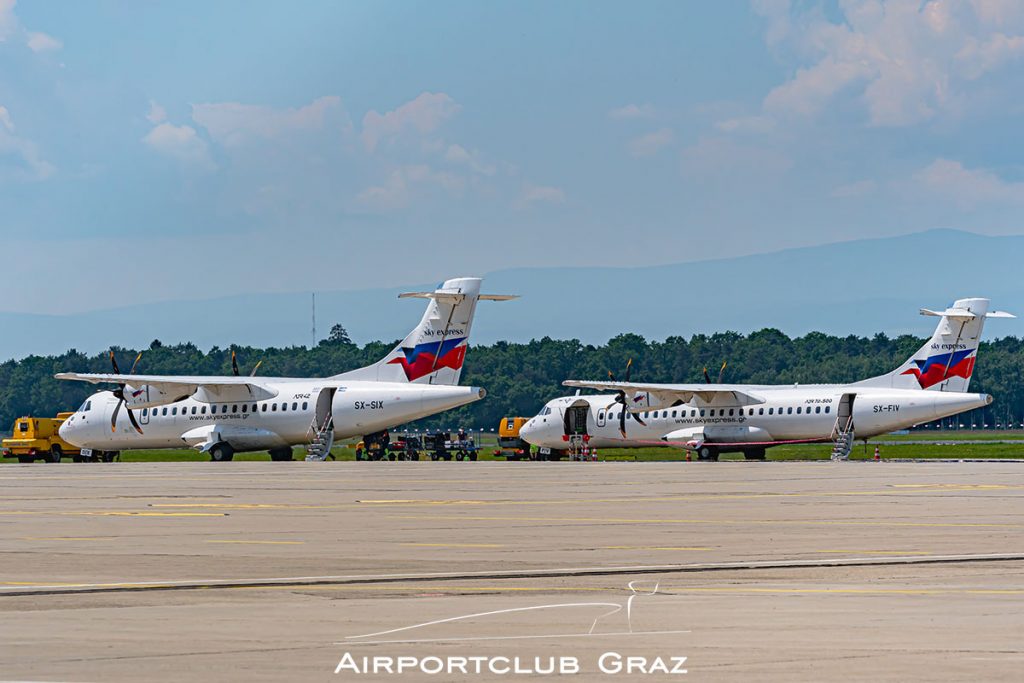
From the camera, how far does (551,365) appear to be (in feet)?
595

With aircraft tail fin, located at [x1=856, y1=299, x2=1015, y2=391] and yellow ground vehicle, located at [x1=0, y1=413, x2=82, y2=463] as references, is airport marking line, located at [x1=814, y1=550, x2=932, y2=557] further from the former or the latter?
yellow ground vehicle, located at [x1=0, y1=413, x2=82, y2=463]

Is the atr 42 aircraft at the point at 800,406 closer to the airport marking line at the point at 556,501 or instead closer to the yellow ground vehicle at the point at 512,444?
the yellow ground vehicle at the point at 512,444

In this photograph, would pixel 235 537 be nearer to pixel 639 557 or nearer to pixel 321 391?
pixel 639 557

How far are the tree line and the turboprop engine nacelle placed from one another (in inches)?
3552

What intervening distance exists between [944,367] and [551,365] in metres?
122

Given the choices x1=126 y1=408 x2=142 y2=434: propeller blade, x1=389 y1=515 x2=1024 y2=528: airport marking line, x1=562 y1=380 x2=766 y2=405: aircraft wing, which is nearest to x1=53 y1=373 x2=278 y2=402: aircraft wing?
x1=126 y1=408 x2=142 y2=434: propeller blade

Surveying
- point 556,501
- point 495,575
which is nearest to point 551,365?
point 556,501

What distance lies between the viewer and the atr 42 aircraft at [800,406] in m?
58.3

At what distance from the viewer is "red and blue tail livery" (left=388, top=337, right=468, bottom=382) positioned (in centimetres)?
5934

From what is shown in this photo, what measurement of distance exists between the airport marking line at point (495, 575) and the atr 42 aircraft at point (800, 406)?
4215 cm

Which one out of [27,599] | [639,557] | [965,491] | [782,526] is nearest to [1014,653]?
[639,557]

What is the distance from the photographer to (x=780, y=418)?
61594 mm

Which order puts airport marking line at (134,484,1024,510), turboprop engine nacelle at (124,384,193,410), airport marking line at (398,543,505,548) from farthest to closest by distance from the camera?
turboprop engine nacelle at (124,384,193,410) < airport marking line at (134,484,1024,510) < airport marking line at (398,543,505,548)

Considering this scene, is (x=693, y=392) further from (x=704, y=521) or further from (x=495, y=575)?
(x=495, y=575)
